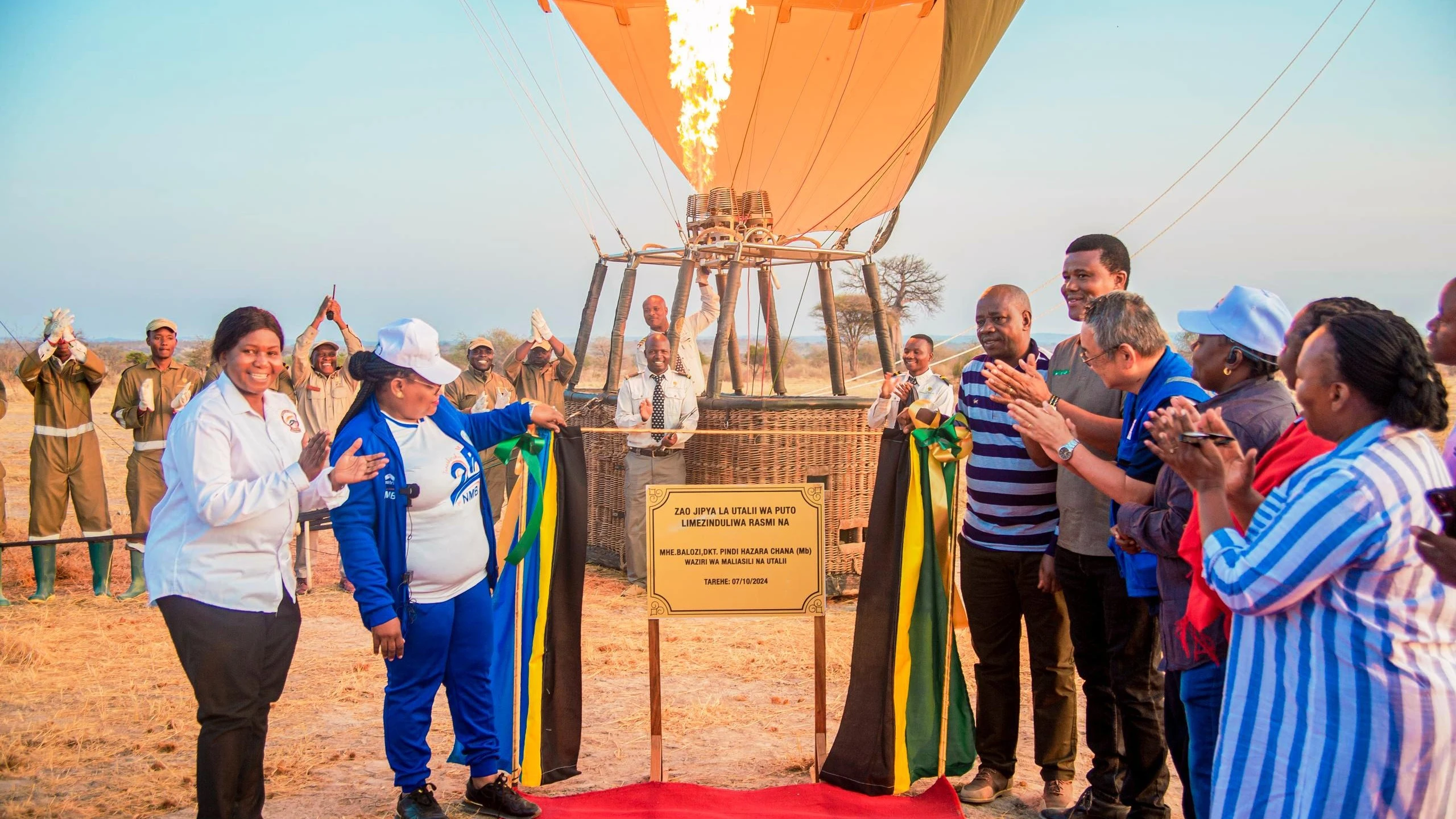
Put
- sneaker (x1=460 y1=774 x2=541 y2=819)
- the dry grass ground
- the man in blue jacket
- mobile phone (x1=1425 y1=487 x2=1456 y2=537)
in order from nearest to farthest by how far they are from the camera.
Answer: mobile phone (x1=1425 y1=487 x2=1456 y2=537), the man in blue jacket, sneaker (x1=460 y1=774 x2=541 y2=819), the dry grass ground

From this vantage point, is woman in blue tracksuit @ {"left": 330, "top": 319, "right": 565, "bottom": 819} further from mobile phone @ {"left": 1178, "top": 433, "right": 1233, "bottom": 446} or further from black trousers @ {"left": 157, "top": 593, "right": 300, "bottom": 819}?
mobile phone @ {"left": 1178, "top": 433, "right": 1233, "bottom": 446}

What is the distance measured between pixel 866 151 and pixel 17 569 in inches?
339

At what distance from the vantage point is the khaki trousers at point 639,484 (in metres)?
7.49

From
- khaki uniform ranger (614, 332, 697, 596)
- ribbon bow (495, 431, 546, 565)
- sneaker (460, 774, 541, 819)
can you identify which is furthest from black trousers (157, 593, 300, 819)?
khaki uniform ranger (614, 332, 697, 596)

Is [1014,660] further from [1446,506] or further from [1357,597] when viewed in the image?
[1446,506]

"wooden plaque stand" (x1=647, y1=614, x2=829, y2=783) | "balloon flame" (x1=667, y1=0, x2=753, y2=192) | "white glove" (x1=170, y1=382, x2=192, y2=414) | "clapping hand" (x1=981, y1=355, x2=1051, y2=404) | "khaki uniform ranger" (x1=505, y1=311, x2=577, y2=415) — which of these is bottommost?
"wooden plaque stand" (x1=647, y1=614, x2=829, y2=783)

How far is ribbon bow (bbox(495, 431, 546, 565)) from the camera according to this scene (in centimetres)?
392

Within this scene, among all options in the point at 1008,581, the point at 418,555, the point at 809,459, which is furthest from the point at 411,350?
the point at 809,459

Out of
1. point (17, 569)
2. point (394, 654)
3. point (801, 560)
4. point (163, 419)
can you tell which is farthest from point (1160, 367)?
point (17, 569)

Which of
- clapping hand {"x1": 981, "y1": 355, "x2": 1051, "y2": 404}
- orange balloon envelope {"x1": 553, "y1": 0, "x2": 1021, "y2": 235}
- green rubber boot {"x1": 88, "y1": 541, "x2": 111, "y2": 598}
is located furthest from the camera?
orange balloon envelope {"x1": 553, "y1": 0, "x2": 1021, "y2": 235}

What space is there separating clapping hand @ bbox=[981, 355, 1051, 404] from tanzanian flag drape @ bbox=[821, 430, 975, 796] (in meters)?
0.69

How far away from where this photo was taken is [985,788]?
3.96 metres

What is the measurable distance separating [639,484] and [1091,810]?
4521 mm

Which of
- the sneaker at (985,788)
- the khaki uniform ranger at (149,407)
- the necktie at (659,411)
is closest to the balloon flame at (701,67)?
the necktie at (659,411)
